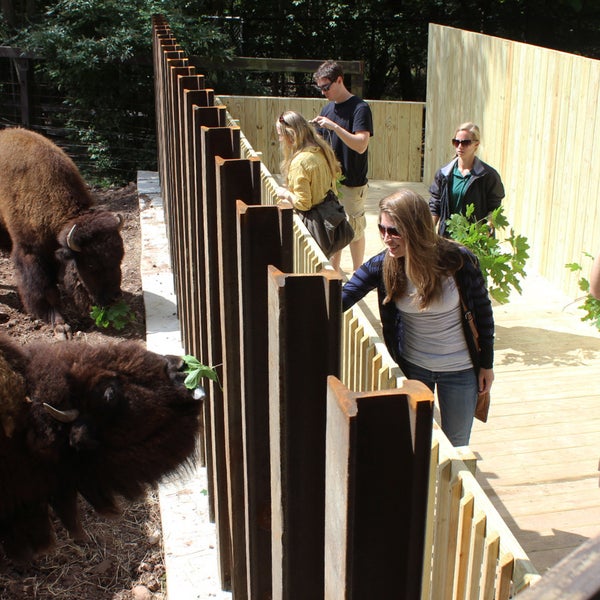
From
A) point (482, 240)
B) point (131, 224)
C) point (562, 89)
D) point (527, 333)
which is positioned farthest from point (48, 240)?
point (562, 89)

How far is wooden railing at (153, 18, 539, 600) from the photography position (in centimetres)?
136

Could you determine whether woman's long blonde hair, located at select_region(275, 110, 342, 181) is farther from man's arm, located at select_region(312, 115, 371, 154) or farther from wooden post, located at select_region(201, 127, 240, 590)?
wooden post, located at select_region(201, 127, 240, 590)

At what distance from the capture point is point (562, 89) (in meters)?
8.56

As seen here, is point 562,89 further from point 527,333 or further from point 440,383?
point 440,383

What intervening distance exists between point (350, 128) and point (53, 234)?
3.24 metres

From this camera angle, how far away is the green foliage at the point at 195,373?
333 cm

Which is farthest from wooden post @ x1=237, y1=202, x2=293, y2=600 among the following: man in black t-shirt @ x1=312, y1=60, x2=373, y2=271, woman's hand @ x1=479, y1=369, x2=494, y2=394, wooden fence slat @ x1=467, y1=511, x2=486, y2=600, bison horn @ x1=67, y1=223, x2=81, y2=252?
bison horn @ x1=67, y1=223, x2=81, y2=252

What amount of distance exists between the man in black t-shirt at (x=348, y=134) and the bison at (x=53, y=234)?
2316 mm

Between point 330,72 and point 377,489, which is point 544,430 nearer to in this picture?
point 330,72

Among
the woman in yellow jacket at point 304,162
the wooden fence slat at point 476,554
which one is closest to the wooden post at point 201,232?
the wooden fence slat at point 476,554

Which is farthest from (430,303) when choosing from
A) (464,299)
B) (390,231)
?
(390,231)

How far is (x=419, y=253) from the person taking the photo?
385cm

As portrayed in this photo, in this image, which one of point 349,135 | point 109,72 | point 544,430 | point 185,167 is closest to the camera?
point 185,167

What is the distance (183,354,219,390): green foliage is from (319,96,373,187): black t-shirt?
183 inches
